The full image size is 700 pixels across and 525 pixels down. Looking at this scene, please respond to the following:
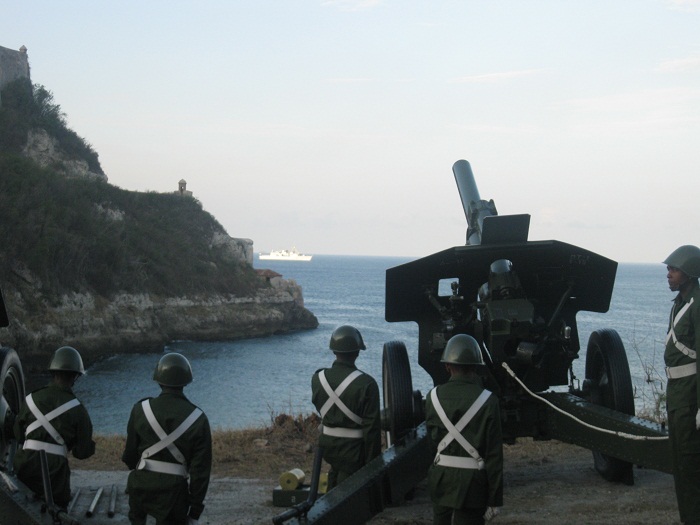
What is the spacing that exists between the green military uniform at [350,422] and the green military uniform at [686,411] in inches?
78.2

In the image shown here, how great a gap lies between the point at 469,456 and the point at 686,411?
1.54 metres

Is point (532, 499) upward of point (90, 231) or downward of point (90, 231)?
downward

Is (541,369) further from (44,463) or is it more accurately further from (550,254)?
(44,463)

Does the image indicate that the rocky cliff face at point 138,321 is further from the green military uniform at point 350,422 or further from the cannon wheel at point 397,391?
the green military uniform at point 350,422

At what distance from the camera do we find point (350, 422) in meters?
6.55

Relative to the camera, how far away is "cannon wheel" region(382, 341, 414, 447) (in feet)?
25.3

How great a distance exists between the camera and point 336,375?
6570 mm

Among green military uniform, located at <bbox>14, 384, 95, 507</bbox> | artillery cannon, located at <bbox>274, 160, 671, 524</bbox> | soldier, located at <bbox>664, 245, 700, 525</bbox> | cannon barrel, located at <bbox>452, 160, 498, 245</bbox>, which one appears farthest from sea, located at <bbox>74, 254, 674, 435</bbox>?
soldier, located at <bbox>664, 245, 700, 525</bbox>

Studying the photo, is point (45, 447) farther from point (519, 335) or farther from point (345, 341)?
point (519, 335)

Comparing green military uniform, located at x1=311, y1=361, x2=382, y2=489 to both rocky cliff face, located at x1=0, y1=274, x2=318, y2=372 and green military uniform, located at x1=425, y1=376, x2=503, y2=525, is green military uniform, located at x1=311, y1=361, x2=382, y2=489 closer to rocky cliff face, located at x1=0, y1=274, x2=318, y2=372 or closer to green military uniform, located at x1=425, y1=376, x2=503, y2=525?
green military uniform, located at x1=425, y1=376, x2=503, y2=525

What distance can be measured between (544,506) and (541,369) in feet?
3.85

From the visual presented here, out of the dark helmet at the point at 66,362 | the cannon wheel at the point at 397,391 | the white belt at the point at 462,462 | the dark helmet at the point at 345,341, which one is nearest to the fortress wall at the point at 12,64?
the cannon wheel at the point at 397,391

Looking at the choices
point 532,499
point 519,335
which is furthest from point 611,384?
point 532,499

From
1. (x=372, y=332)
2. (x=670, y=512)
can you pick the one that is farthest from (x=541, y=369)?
(x=372, y=332)
